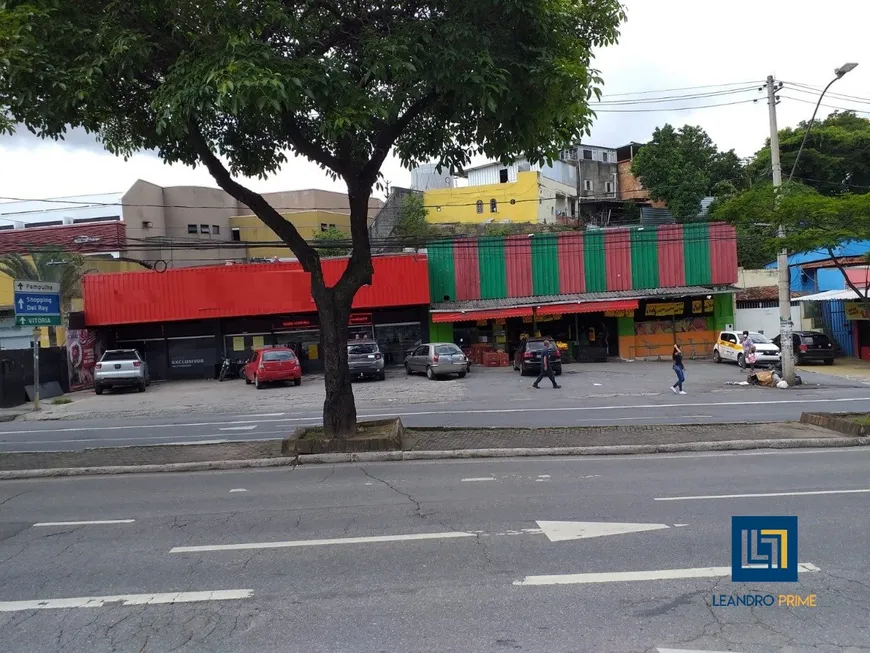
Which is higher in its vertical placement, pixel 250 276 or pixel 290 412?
pixel 250 276

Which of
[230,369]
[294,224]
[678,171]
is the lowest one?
[230,369]

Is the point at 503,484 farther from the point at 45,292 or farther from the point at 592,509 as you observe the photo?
the point at 45,292

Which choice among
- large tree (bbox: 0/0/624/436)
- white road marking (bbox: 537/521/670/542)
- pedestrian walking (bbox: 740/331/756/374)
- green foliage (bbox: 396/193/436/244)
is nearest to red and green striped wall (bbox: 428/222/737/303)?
pedestrian walking (bbox: 740/331/756/374)

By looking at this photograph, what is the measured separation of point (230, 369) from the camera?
30.7 meters

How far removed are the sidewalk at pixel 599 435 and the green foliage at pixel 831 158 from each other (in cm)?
4041

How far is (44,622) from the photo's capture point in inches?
190

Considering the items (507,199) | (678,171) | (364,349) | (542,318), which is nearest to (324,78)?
(364,349)

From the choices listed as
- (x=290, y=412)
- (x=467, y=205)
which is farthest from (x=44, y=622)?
(x=467, y=205)

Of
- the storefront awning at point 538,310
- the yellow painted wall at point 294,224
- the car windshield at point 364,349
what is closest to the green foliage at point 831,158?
the storefront awning at point 538,310

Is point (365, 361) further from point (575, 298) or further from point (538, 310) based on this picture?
point (575, 298)

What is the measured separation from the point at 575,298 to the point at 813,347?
10171 millimetres

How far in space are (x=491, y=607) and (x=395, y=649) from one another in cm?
89

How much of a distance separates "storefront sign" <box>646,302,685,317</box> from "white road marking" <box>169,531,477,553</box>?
26681 millimetres

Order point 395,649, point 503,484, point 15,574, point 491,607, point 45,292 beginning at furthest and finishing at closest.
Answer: point 45,292 → point 503,484 → point 15,574 → point 491,607 → point 395,649
